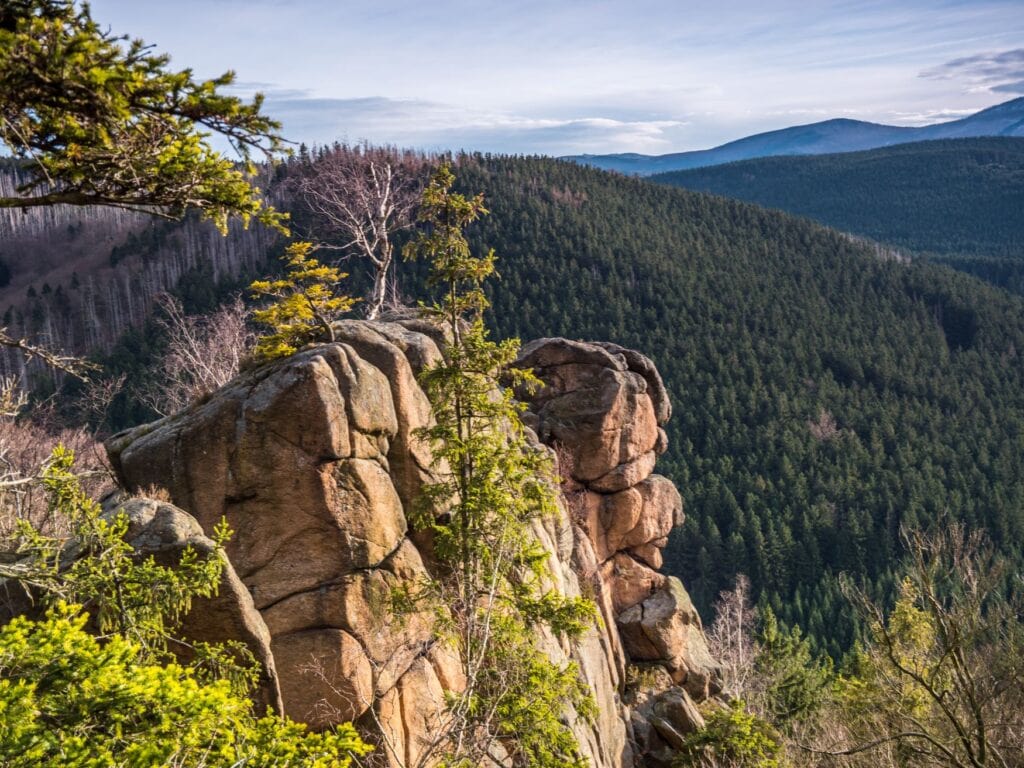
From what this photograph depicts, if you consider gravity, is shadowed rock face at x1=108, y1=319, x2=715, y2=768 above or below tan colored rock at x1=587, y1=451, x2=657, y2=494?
above

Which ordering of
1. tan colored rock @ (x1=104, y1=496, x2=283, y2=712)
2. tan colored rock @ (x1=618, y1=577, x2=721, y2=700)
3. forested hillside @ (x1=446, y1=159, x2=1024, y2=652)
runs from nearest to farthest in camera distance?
1. tan colored rock @ (x1=104, y1=496, x2=283, y2=712)
2. tan colored rock @ (x1=618, y1=577, x2=721, y2=700)
3. forested hillside @ (x1=446, y1=159, x2=1024, y2=652)

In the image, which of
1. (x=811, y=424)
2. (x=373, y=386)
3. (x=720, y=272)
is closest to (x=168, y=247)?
(x=720, y=272)

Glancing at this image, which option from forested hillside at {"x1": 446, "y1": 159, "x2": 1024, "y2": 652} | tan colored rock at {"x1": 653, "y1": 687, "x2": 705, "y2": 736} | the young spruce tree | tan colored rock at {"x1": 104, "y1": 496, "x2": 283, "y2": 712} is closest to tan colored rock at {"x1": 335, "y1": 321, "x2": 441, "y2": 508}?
the young spruce tree

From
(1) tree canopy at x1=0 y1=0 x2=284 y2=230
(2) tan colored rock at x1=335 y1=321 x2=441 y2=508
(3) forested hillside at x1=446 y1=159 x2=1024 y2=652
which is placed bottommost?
(3) forested hillside at x1=446 y1=159 x2=1024 y2=652

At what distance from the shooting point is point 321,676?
1328 centimetres

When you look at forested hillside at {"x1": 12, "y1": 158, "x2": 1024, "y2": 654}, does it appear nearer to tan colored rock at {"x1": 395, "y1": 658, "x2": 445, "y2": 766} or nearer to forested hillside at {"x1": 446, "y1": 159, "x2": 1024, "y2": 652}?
forested hillside at {"x1": 446, "y1": 159, "x2": 1024, "y2": 652}

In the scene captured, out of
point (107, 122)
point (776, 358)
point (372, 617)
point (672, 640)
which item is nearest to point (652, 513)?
point (672, 640)

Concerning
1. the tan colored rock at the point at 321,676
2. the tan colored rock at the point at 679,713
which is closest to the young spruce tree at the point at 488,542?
the tan colored rock at the point at 321,676

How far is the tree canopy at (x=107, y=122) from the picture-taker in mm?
6211

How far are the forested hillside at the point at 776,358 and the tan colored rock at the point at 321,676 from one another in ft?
237

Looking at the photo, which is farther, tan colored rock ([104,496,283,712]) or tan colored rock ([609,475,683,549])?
tan colored rock ([609,475,683,549])

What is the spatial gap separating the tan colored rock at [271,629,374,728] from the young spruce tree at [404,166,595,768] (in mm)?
1605

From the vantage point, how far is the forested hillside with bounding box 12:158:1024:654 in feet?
306

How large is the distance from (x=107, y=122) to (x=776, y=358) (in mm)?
126742
